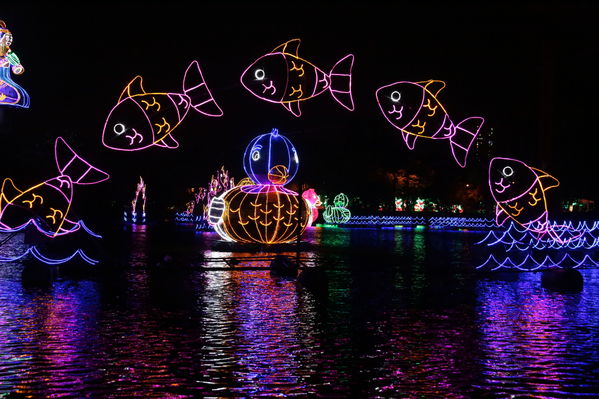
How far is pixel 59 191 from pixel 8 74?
2294 millimetres

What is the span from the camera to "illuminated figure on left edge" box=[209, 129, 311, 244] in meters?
23.5

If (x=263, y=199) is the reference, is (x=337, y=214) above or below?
below

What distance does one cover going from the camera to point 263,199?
23438mm

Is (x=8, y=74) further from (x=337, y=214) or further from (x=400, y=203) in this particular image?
(x=400, y=203)

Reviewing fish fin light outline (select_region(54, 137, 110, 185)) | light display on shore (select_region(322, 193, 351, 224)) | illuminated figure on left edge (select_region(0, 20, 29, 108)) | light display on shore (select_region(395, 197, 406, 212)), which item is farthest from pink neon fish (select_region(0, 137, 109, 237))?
light display on shore (select_region(395, 197, 406, 212))

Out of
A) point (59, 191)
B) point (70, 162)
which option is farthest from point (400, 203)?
point (59, 191)

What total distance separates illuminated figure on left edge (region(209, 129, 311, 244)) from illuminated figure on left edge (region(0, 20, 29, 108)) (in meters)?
10.5

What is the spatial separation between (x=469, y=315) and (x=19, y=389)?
674 centimetres

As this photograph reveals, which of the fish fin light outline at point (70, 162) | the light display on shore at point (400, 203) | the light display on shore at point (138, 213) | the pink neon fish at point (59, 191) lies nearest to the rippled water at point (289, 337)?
the pink neon fish at point (59, 191)

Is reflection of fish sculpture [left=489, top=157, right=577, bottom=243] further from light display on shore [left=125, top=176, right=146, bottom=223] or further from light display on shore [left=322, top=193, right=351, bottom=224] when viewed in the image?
light display on shore [left=322, top=193, right=351, bottom=224]

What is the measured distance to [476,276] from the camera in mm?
16969

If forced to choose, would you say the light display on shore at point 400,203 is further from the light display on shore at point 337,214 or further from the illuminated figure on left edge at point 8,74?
the illuminated figure on left edge at point 8,74

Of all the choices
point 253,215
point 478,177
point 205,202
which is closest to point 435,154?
point 478,177

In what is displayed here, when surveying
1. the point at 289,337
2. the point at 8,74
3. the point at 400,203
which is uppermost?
the point at 8,74
